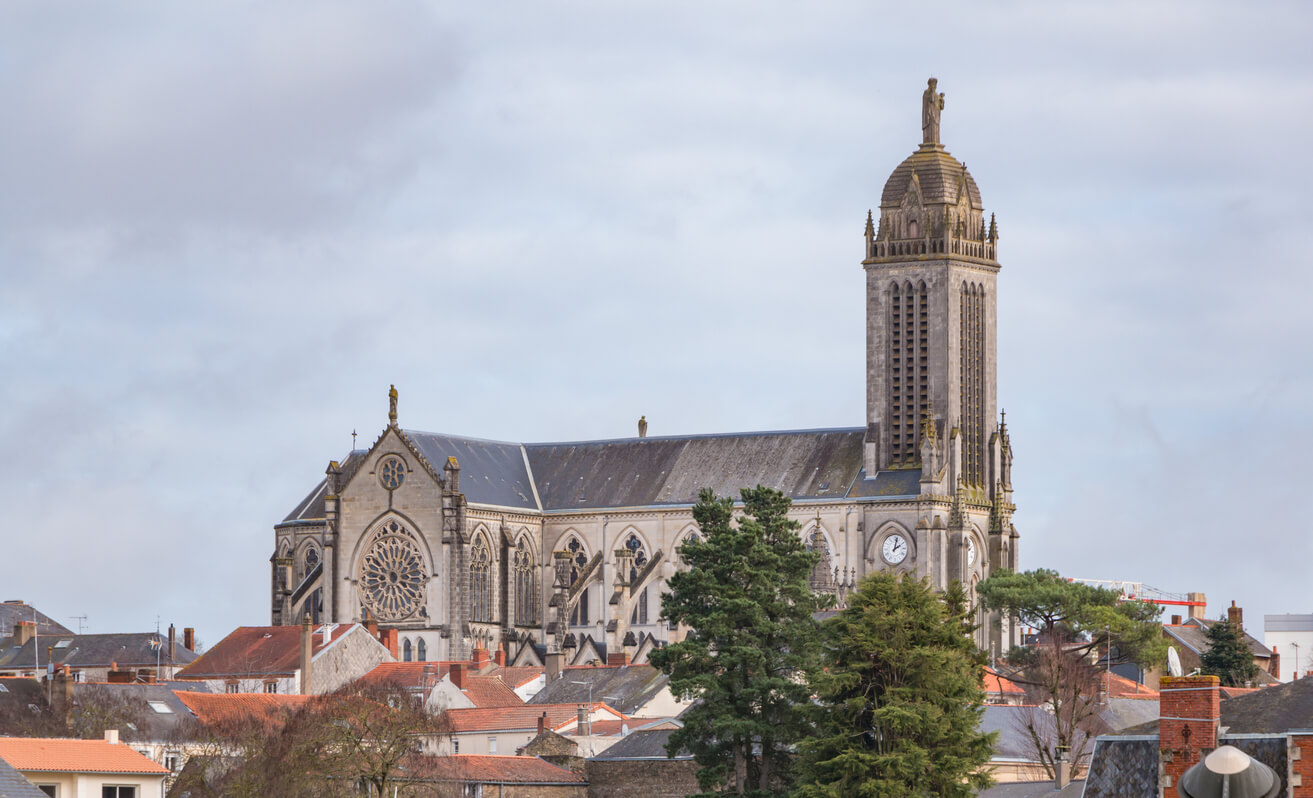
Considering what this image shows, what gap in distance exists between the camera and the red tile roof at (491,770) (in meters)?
62.1

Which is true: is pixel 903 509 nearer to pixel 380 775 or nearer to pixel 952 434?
pixel 952 434

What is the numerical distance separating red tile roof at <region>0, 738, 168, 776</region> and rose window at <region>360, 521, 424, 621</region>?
2264 inches

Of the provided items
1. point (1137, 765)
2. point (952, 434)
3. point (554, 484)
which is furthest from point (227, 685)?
point (1137, 765)

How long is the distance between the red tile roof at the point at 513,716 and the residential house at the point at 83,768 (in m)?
24.9

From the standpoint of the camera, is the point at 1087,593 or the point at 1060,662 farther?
the point at 1087,593

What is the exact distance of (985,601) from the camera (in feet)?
319

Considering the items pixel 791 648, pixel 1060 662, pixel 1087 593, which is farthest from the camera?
pixel 1087 593

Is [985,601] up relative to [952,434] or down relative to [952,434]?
down

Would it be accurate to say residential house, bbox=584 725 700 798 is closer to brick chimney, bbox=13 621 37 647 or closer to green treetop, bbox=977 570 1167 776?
green treetop, bbox=977 570 1167 776

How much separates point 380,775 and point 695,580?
336 inches

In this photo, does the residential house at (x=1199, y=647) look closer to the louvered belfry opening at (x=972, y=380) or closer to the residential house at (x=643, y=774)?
the louvered belfry opening at (x=972, y=380)

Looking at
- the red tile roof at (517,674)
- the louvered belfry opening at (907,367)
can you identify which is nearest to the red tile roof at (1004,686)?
the red tile roof at (517,674)

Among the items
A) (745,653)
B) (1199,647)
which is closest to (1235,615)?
(1199,647)

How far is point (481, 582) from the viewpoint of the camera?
114250 mm
